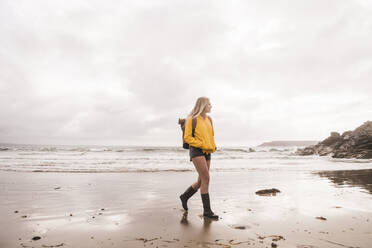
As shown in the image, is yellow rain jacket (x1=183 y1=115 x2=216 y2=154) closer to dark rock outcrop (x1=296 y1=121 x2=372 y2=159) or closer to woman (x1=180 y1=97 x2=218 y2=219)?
woman (x1=180 y1=97 x2=218 y2=219)

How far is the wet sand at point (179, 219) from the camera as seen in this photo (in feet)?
11.2

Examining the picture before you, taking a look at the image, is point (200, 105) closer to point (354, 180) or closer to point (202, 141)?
point (202, 141)

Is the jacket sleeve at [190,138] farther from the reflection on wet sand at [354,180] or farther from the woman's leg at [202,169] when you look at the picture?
the reflection on wet sand at [354,180]

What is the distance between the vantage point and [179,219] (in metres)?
4.53

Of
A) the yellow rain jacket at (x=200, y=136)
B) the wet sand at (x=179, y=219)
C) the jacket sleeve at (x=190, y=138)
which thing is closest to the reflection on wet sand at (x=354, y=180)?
the wet sand at (x=179, y=219)

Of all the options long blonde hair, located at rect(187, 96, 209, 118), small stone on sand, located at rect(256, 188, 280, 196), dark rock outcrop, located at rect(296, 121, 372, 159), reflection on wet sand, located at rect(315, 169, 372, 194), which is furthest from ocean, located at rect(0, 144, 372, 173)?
long blonde hair, located at rect(187, 96, 209, 118)

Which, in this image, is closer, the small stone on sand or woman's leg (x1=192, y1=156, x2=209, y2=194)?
woman's leg (x1=192, y1=156, x2=209, y2=194)

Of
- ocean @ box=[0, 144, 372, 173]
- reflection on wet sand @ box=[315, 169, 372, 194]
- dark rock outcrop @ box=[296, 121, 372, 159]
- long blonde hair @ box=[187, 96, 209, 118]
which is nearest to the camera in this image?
long blonde hair @ box=[187, 96, 209, 118]

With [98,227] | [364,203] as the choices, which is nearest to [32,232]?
[98,227]

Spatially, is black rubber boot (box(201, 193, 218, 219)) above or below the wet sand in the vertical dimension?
above

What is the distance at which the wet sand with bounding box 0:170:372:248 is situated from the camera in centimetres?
341

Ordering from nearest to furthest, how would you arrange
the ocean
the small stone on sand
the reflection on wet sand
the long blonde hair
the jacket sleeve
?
1. the jacket sleeve
2. the long blonde hair
3. the small stone on sand
4. the reflection on wet sand
5. the ocean

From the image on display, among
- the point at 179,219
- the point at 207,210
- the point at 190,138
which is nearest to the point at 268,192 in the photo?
the point at 207,210

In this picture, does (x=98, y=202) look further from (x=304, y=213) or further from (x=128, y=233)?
(x=304, y=213)
